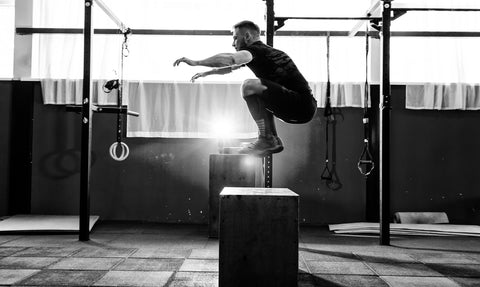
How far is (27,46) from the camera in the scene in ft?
21.3

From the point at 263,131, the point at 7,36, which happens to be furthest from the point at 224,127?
the point at 7,36

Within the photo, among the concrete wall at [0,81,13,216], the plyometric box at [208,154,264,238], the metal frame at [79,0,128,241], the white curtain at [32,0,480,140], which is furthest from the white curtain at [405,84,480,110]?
the concrete wall at [0,81,13,216]

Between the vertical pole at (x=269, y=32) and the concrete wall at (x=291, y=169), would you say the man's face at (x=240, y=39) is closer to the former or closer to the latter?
the vertical pole at (x=269, y=32)

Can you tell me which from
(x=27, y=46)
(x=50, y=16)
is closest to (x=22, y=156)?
(x=27, y=46)

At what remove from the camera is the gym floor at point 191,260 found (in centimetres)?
337

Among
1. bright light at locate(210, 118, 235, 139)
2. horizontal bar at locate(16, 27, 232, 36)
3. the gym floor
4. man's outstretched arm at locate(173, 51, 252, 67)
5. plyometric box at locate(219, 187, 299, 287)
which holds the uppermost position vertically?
horizontal bar at locate(16, 27, 232, 36)

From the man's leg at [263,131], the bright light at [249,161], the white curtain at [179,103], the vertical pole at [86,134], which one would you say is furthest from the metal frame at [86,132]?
the man's leg at [263,131]

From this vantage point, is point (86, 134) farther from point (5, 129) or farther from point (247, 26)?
point (247, 26)

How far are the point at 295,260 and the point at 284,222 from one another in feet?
0.87

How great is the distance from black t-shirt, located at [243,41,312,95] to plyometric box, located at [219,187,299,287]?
2.59 ft

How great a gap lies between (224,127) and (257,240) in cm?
321

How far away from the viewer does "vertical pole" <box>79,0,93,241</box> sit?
16.3ft

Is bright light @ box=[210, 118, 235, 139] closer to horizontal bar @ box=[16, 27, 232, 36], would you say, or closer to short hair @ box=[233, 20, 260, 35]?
horizontal bar @ box=[16, 27, 232, 36]

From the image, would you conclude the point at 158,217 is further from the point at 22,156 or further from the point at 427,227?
the point at 427,227
